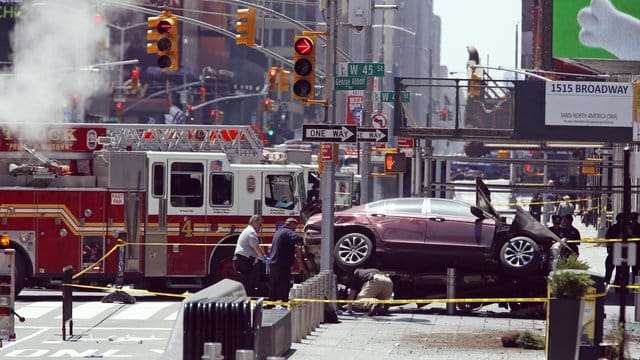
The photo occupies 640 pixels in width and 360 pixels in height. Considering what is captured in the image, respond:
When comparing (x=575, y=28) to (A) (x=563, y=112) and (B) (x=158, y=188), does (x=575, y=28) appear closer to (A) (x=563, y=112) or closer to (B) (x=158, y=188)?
(A) (x=563, y=112)

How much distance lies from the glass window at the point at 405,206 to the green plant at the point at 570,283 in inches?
353

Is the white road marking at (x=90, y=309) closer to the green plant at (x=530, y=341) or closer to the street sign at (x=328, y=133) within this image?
the street sign at (x=328, y=133)

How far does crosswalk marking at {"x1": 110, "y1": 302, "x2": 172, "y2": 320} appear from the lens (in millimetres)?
22844

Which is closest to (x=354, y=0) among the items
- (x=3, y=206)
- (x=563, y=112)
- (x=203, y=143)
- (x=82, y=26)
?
(x=203, y=143)

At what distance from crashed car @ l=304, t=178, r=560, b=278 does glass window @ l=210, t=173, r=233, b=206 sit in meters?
2.99

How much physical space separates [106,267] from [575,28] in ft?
97.4

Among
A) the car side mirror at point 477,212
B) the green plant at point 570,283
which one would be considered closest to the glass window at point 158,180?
the car side mirror at point 477,212

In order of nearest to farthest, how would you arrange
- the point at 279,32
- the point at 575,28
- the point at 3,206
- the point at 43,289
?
the point at 3,206 < the point at 43,289 < the point at 575,28 < the point at 279,32

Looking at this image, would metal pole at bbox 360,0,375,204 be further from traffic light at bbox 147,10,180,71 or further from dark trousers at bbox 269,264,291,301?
dark trousers at bbox 269,264,291,301

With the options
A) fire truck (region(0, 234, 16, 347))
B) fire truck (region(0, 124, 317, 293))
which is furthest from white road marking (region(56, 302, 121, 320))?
fire truck (region(0, 234, 16, 347))

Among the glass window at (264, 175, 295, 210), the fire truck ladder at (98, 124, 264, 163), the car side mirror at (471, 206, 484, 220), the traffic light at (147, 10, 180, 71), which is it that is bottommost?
the car side mirror at (471, 206, 484, 220)

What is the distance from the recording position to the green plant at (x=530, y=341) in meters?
17.9

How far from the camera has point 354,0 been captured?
26422 millimetres

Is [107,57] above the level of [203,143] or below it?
above
